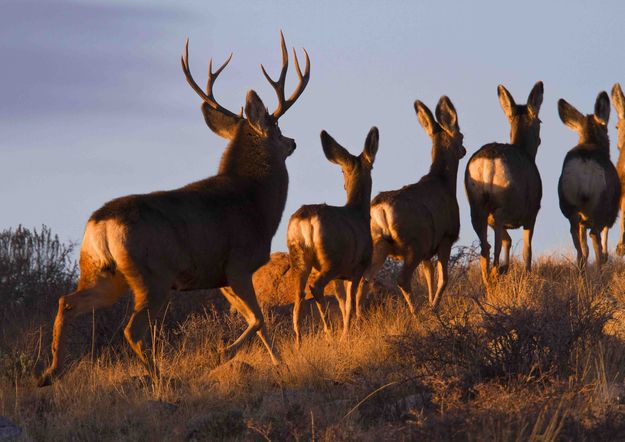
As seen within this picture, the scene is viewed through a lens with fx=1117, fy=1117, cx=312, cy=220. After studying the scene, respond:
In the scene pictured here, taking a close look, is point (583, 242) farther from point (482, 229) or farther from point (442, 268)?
point (442, 268)

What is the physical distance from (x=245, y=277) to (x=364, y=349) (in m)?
1.39

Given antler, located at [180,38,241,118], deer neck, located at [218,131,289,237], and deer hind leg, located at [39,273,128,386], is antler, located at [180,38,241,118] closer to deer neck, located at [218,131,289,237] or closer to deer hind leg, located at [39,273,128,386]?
deer neck, located at [218,131,289,237]

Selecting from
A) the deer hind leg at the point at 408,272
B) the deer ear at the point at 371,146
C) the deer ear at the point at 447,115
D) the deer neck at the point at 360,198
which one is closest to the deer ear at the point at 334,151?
the deer ear at the point at 371,146

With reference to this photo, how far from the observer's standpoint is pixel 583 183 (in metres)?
15.5

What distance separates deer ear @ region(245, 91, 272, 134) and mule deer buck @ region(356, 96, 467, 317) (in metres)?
2.12

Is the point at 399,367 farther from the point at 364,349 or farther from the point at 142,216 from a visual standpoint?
the point at 142,216

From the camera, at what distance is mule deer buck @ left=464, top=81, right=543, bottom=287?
14.4 m

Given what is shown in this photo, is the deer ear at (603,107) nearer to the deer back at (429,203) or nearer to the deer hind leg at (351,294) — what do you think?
the deer back at (429,203)

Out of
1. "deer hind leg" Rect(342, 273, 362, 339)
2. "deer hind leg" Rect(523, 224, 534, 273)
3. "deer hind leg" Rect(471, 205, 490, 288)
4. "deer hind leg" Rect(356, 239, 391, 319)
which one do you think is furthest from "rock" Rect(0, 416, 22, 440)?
"deer hind leg" Rect(523, 224, 534, 273)

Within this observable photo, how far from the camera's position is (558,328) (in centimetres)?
957

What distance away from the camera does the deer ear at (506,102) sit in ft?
51.3

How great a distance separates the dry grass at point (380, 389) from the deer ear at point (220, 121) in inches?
92.0

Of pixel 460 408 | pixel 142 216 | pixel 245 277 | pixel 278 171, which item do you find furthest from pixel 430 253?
pixel 460 408

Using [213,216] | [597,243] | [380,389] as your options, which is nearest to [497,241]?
[597,243]
